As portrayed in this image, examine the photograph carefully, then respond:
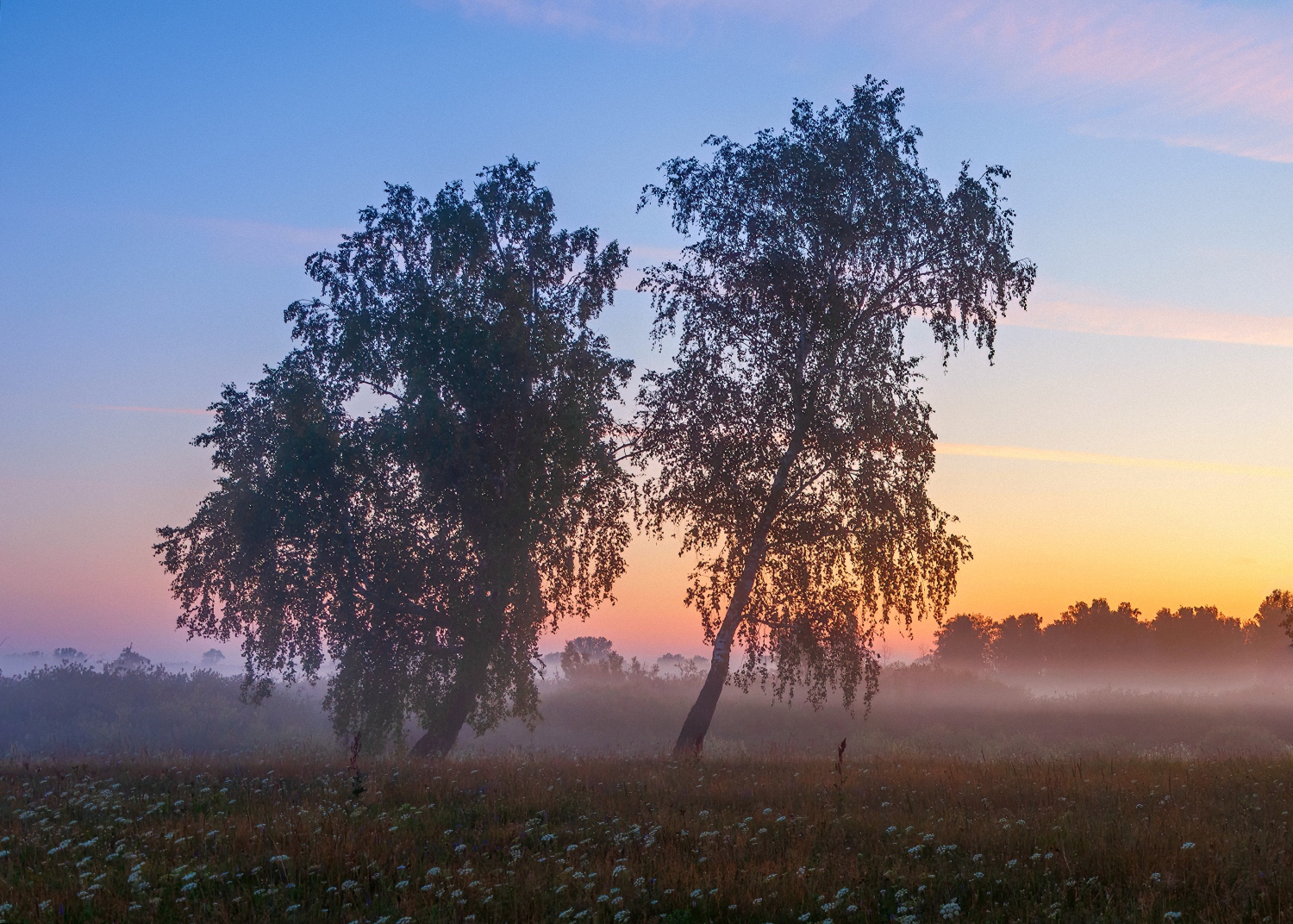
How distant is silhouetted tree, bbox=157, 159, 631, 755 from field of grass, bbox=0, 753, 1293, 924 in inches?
299

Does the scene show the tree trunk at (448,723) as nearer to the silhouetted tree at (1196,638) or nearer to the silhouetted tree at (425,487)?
the silhouetted tree at (425,487)

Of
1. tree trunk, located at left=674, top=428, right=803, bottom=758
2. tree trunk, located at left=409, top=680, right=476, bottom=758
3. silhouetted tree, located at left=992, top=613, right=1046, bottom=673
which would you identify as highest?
tree trunk, located at left=674, top=428, right=803, bottom=758

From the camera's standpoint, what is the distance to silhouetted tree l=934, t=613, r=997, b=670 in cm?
8381

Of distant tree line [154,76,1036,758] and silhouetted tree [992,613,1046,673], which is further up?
distant tree line [154,76,1036,758]

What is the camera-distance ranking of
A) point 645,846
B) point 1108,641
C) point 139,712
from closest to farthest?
point 645,846, point 139,712, point 1108,641

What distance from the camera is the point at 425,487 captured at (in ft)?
73.0

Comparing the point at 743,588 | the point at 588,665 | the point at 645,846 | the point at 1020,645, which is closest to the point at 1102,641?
the point at 1020,645

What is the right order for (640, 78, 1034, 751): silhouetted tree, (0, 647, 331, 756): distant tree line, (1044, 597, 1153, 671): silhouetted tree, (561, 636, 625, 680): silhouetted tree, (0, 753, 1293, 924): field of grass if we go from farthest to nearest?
(1044, 597, 1153, 671): silhouetted tree, (561, 636, 625, 680): silhouetted tree, (0, 647, 331, 756): distant tree line, (640, 78, 1034, 751): silhouetted tree, (0, 753, 1293, 924): field of grass

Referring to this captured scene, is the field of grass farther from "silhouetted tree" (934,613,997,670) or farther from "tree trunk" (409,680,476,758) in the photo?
"silhouetted tree" (934,613,997,670)

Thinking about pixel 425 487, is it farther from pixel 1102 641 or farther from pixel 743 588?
pixel 1102 641

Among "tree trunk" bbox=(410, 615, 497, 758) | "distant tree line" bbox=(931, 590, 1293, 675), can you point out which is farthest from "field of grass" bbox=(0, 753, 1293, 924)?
"distant tree line" bbox=(931, 590, 1293, 675)

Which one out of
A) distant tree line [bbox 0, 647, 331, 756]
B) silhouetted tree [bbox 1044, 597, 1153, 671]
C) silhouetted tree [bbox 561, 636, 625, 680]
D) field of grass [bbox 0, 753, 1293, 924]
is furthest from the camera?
silhouetted tree [bbox 1044, 597, 1153, 671]

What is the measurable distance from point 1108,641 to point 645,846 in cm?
8621

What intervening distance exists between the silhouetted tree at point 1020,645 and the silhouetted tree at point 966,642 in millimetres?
808
